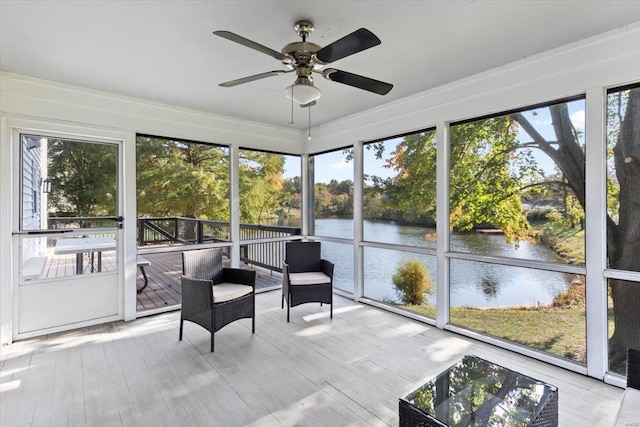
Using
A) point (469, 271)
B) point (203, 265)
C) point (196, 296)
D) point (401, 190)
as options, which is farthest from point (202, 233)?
point (469, 271)

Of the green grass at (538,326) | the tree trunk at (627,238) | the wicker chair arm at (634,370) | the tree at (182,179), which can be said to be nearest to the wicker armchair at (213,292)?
the tree at (182,179)

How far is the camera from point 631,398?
1594 millimetres

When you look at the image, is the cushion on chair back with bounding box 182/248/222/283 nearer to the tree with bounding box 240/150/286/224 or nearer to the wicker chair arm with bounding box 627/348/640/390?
the tree with bounding box 240/150/286/224

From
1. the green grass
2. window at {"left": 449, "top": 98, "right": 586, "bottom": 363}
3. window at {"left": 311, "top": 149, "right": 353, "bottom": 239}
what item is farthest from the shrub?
window at {"left": 311, "top": 149, "right": 353, "bottom": 239}

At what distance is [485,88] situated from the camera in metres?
3.18

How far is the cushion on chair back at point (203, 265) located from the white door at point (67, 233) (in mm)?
1052

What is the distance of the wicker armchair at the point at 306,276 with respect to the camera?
12.9 feet

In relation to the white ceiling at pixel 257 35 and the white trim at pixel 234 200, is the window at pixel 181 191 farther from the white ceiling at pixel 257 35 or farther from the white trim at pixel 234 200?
the white ceiling at pixel 257 35

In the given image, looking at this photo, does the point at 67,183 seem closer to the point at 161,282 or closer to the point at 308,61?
the point at 161,282

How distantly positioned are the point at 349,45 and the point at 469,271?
269 centimetres

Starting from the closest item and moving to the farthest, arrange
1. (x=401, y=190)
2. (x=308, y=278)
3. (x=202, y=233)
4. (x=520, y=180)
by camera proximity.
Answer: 1. (x=520, y=180)
2. (x=308, y=278)
3. (x=401, y=190)
4. (x=202, y=233)

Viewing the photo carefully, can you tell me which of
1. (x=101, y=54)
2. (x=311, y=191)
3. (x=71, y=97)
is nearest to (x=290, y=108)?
(x=311, y=191)

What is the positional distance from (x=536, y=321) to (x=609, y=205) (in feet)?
3.89

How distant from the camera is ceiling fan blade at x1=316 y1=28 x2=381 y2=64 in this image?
67.9 inches
